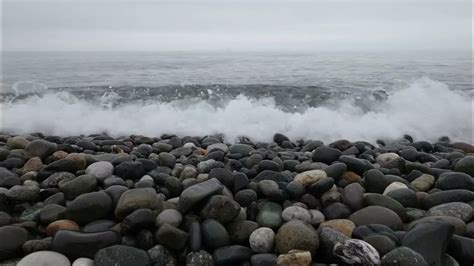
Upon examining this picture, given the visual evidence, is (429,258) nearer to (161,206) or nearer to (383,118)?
(161,206)

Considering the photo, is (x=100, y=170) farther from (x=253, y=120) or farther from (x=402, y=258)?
(x=253, y=120)

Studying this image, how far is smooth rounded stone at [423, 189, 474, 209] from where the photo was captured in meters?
3.39

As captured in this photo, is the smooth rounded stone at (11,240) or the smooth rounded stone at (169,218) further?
the smooth rounded stone at (169,218)

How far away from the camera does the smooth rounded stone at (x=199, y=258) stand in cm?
273

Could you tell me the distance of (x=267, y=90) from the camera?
10016 mm

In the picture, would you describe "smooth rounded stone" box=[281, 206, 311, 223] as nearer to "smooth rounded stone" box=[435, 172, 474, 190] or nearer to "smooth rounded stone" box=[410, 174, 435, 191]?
"smooth rounded stone" box=[410, 174, 435, 191]

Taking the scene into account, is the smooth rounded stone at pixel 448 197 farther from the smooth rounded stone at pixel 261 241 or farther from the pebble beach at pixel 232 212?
the smooth rounded stone at pixel 261 241

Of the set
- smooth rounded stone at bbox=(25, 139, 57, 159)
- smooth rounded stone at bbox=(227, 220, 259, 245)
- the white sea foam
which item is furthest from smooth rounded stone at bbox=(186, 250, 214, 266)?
the white sea foam

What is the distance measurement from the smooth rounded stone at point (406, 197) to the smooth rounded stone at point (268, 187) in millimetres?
1039

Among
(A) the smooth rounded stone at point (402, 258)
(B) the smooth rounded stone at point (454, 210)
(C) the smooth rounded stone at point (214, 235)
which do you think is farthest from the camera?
(B) the smooth rounded stone at point (454, 210)

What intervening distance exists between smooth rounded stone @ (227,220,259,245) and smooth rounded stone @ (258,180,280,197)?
0.37 meters

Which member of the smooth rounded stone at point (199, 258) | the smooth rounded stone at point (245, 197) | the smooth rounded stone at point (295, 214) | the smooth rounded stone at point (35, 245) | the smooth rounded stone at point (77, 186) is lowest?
the smooth rounded stone at point (199, 258)

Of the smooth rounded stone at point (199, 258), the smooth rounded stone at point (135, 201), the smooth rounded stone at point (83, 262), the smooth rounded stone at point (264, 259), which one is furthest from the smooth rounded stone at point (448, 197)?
the smooth rounded stone at point (83, 262)

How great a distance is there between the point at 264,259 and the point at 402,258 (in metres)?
0.88
